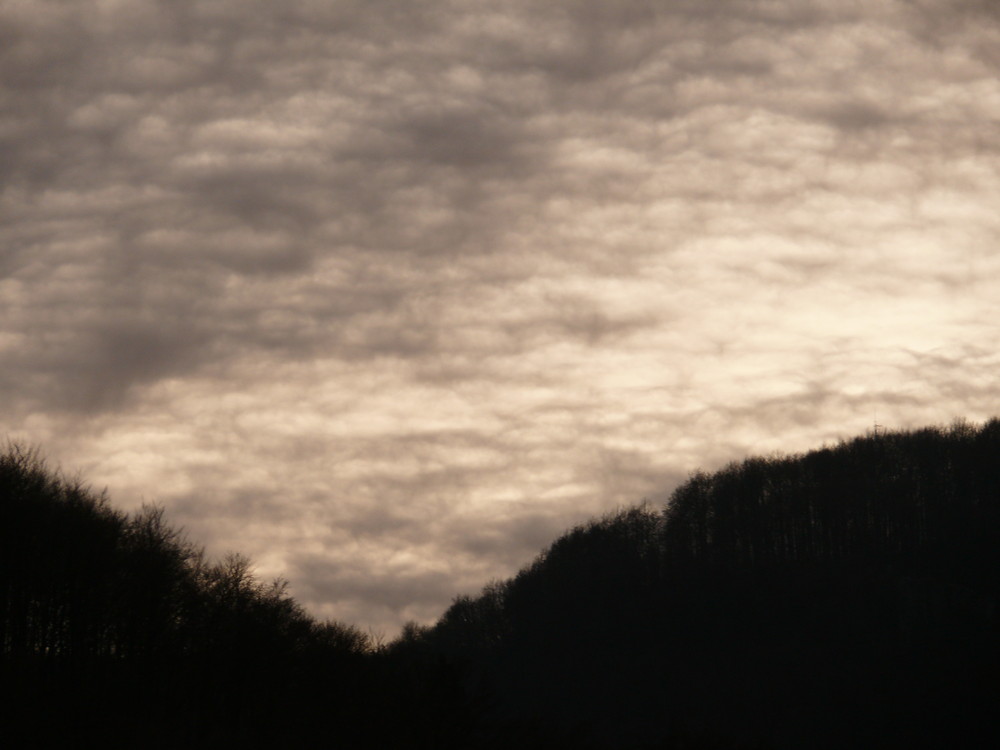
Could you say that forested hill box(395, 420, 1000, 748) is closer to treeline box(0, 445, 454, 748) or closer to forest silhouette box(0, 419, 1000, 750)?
forest silhouette box(0, 419, 1000, 750)

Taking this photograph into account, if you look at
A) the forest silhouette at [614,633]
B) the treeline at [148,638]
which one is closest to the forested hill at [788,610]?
the forest silhouette at [614,633]

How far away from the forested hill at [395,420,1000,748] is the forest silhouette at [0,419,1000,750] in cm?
30

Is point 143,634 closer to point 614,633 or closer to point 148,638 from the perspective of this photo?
point 148,638

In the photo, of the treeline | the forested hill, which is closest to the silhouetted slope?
the treeline

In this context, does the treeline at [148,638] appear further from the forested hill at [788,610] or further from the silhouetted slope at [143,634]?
the forested hill at [788,610]

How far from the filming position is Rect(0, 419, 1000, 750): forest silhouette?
190 ft

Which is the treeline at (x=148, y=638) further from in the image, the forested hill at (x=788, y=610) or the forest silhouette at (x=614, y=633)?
the forested hill at (x=788, y=610)

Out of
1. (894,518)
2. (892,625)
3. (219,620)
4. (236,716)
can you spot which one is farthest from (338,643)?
(894,518)

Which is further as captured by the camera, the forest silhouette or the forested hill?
the forested hill

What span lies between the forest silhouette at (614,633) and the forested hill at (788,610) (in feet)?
1.00

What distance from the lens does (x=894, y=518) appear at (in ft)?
440

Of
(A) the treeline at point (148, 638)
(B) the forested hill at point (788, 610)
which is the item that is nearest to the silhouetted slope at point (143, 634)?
(A) the treeline at point (148, 638)

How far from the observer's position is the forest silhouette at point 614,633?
57.8m

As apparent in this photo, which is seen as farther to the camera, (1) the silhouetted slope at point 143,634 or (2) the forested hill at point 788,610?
(2) the forested hill at point 788,610
